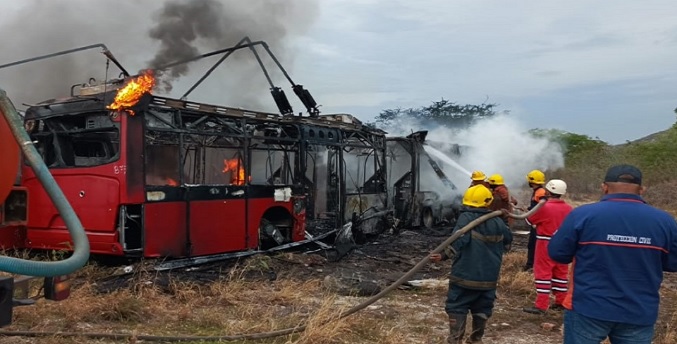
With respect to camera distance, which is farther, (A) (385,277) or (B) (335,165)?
(B) (335,165)

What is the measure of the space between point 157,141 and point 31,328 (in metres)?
3.23

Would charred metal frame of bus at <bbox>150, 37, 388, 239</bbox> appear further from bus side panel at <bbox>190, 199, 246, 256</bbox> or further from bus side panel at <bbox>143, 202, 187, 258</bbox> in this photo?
bus side panel at <bbox>143, 202, 187, 258</bbox>

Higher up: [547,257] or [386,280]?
[547,257]

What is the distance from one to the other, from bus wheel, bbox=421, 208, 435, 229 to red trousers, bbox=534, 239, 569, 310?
8.48 meters

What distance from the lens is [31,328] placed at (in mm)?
5277

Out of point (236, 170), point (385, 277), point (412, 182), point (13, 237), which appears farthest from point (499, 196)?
point (13, 237)

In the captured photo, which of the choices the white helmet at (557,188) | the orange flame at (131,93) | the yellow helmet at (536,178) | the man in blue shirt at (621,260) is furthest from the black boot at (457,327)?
the orange flame at (131,93)

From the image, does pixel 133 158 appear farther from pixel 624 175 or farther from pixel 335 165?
pixel 624 175

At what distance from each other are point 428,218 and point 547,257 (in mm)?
8992

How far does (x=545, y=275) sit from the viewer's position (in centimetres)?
683

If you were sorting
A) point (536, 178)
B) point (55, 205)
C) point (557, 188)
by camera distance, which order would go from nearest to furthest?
point (55, 205) < point (557, 188) < point (536, 178)

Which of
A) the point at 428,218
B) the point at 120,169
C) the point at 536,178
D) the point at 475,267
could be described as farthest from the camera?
the point at 428,218

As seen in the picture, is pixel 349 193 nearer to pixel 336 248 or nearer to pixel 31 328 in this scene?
pixel 336 248

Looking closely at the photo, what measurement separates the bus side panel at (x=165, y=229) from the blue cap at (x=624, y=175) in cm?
574
